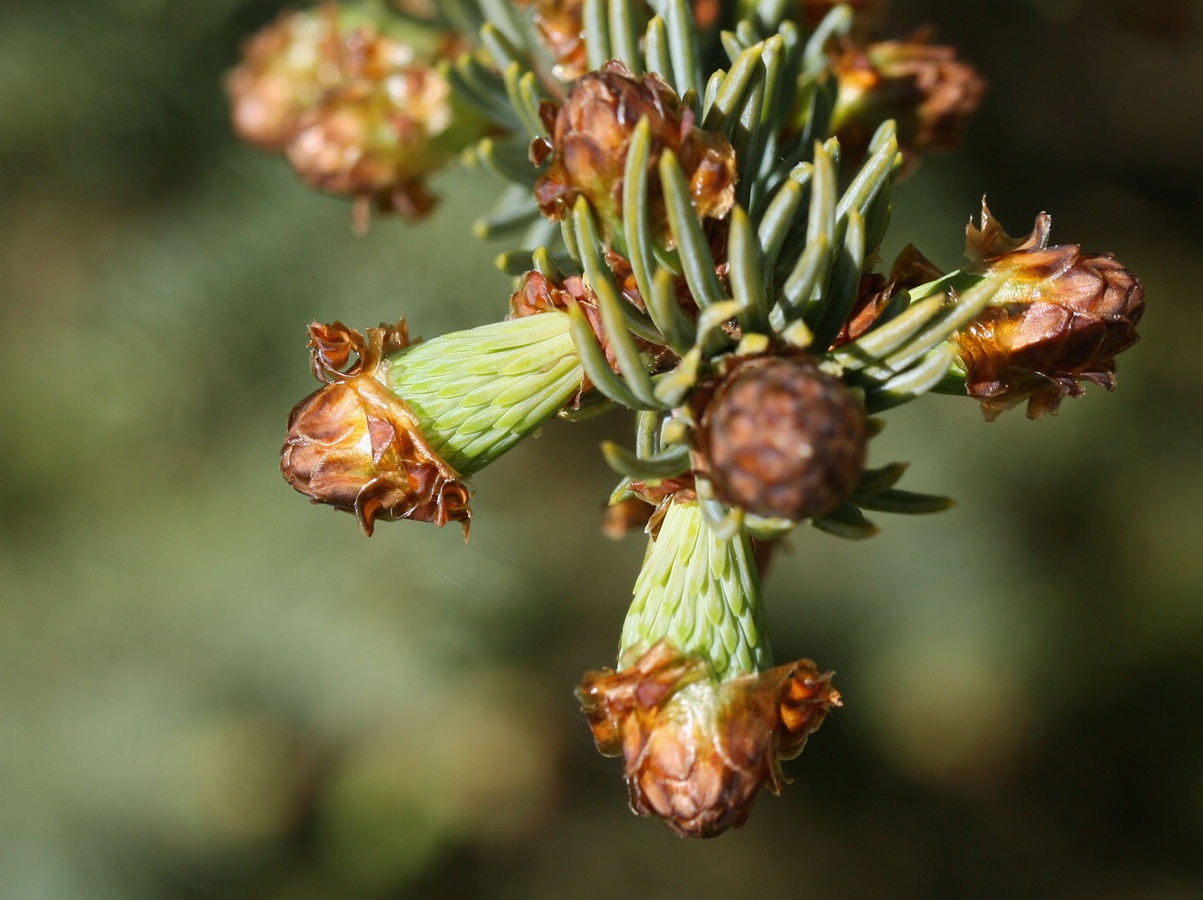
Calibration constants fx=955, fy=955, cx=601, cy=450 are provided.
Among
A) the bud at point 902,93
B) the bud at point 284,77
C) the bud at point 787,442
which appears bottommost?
the bud at point 787,442

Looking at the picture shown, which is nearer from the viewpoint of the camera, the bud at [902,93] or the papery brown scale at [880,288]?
the papery brown scale at [880,288]

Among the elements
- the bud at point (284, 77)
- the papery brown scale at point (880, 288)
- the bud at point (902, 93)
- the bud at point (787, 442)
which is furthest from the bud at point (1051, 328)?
the bud at point (284, 77)

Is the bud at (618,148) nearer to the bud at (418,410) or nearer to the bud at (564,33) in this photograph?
the bud at (418,410)

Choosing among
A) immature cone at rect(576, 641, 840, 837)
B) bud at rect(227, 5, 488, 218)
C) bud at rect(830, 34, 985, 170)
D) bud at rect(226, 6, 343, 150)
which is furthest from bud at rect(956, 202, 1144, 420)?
bud at rect(226, 6, 343, 150)

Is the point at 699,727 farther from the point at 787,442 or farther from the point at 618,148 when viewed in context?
the point at 618,148

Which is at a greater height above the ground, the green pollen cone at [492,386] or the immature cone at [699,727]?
the green pollen cone at [492,386]

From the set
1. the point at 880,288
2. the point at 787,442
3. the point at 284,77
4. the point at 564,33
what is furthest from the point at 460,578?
the point at 787,442
